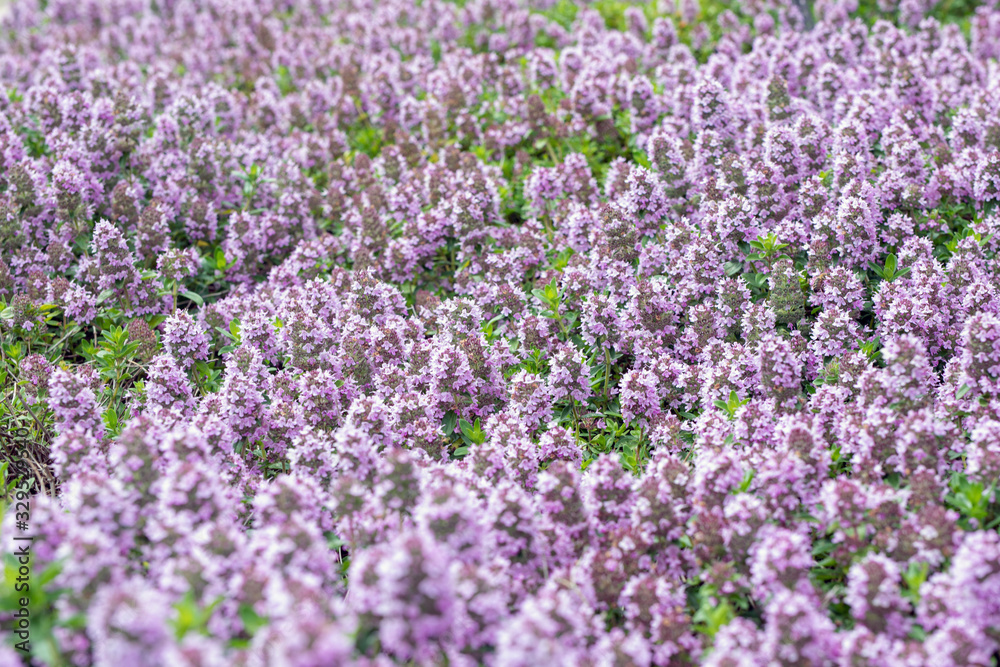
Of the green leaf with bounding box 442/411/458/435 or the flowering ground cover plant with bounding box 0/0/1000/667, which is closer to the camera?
the flowering ground cover plant with bounding box 0/0/1000/667

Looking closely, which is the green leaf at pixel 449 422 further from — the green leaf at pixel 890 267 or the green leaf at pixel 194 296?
the green leaf at pixel 890 267

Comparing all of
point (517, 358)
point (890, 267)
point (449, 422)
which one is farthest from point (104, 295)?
point (890, 267)

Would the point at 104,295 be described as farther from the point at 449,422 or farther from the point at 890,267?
the point at 890,267

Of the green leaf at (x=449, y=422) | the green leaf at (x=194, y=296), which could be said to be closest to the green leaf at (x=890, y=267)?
the green leaf at (x=449, y=422)

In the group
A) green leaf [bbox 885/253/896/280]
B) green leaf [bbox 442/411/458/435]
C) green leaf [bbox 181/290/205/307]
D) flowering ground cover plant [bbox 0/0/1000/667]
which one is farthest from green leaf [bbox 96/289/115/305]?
green leaf [bbox 885/253/896/280]

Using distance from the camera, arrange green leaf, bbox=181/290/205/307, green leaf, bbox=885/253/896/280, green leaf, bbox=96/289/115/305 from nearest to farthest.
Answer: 1. green leaf, bbox=885/253/896/280
2. green leaf, bbox=96/289/115/305
3. green leaf, bbox=181/290/205/307

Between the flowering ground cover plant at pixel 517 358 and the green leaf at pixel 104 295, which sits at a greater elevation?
the flowering ground cover plant at pixel 517 358

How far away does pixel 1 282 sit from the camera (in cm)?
743

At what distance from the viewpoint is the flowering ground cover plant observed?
392 cm

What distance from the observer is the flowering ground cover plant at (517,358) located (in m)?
3.92

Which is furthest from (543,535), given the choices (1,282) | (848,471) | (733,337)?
(1,282)

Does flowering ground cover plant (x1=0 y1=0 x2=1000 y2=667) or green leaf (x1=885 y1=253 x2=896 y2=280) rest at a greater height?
green leaf (x1=885 y1=253 x2=896 y2=280)

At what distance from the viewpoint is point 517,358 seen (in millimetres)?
6707

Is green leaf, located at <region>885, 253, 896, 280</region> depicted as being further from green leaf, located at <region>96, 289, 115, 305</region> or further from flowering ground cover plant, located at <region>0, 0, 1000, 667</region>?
green leaf, located at <region>96, 289, 115, 305</region>
